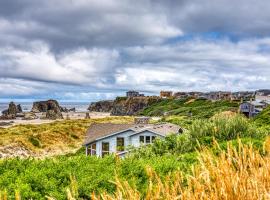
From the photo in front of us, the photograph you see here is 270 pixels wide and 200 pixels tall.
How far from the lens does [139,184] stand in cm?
696

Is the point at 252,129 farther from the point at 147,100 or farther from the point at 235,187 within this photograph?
the point at 147,100

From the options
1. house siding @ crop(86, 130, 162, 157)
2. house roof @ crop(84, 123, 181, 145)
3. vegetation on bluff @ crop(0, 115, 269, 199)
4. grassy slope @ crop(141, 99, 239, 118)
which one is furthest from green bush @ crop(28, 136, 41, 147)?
vegetation on bluff @ crop(0, 115, 269, 199)

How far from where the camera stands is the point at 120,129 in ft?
134

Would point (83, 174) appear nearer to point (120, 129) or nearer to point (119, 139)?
point (119, 139)

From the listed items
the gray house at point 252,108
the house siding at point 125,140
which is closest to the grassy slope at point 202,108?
the gray house at point 252,108

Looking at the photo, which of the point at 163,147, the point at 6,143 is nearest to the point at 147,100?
the point at 6,143

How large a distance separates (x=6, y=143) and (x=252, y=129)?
42.3 m

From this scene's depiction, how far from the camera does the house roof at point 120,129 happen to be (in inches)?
1476

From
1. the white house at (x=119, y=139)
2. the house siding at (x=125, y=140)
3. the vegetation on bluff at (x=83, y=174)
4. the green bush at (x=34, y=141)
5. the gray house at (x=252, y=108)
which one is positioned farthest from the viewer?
the gray house at (x=252, y=108)

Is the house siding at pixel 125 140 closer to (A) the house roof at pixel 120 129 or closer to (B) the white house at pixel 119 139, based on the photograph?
(B) the white house at pixel 119 139

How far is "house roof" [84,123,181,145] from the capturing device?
37.5 m

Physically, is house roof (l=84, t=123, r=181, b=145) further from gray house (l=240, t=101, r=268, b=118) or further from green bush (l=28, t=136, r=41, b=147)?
gray house (l=240, t=101, r=268, b=118)

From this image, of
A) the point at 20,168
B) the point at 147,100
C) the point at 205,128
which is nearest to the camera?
the point at 20,168

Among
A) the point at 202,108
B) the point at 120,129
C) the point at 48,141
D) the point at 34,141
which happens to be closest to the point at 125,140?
the point at 120,129
